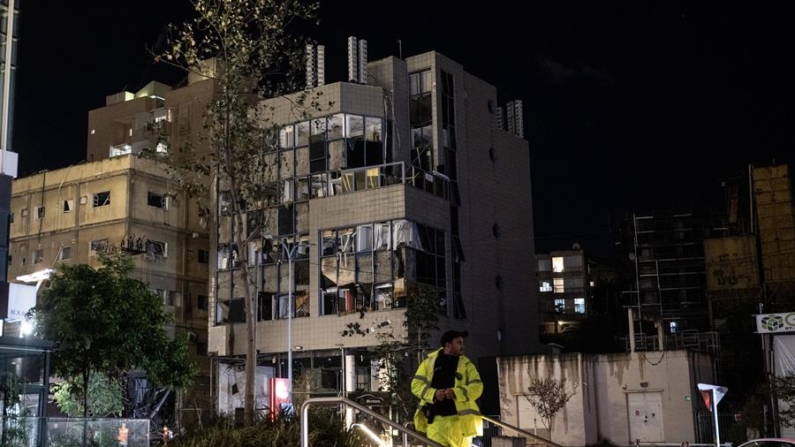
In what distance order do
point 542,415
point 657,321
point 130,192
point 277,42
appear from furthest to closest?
1. point 130,192
2. point 657,321
3. point 542,415
4. point 277,42

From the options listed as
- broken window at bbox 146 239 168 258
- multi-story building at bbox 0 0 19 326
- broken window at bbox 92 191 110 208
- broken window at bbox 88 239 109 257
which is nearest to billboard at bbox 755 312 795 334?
multi-story building at bbox 0 0 19 326

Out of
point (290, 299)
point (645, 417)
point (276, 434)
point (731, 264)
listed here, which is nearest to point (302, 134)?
point (290, 299)

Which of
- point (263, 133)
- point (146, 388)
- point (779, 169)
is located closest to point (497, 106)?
point (779, 169)

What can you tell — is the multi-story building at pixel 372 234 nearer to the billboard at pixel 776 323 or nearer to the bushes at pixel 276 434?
the billboard at pixel 776 323

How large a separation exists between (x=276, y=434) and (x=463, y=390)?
2956 millimetres

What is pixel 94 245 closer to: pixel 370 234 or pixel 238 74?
pixel 370 234

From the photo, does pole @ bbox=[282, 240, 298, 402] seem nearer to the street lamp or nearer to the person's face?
the street lamp

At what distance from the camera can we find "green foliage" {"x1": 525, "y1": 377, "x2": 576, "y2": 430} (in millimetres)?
40812

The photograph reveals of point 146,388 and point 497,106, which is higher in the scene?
point 497,106

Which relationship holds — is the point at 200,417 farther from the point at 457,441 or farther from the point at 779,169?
the point at 779,169

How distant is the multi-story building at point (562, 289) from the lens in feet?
341

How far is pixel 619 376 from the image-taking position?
42.1 m

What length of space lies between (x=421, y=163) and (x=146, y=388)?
19333 mm

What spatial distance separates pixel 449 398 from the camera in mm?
10508
